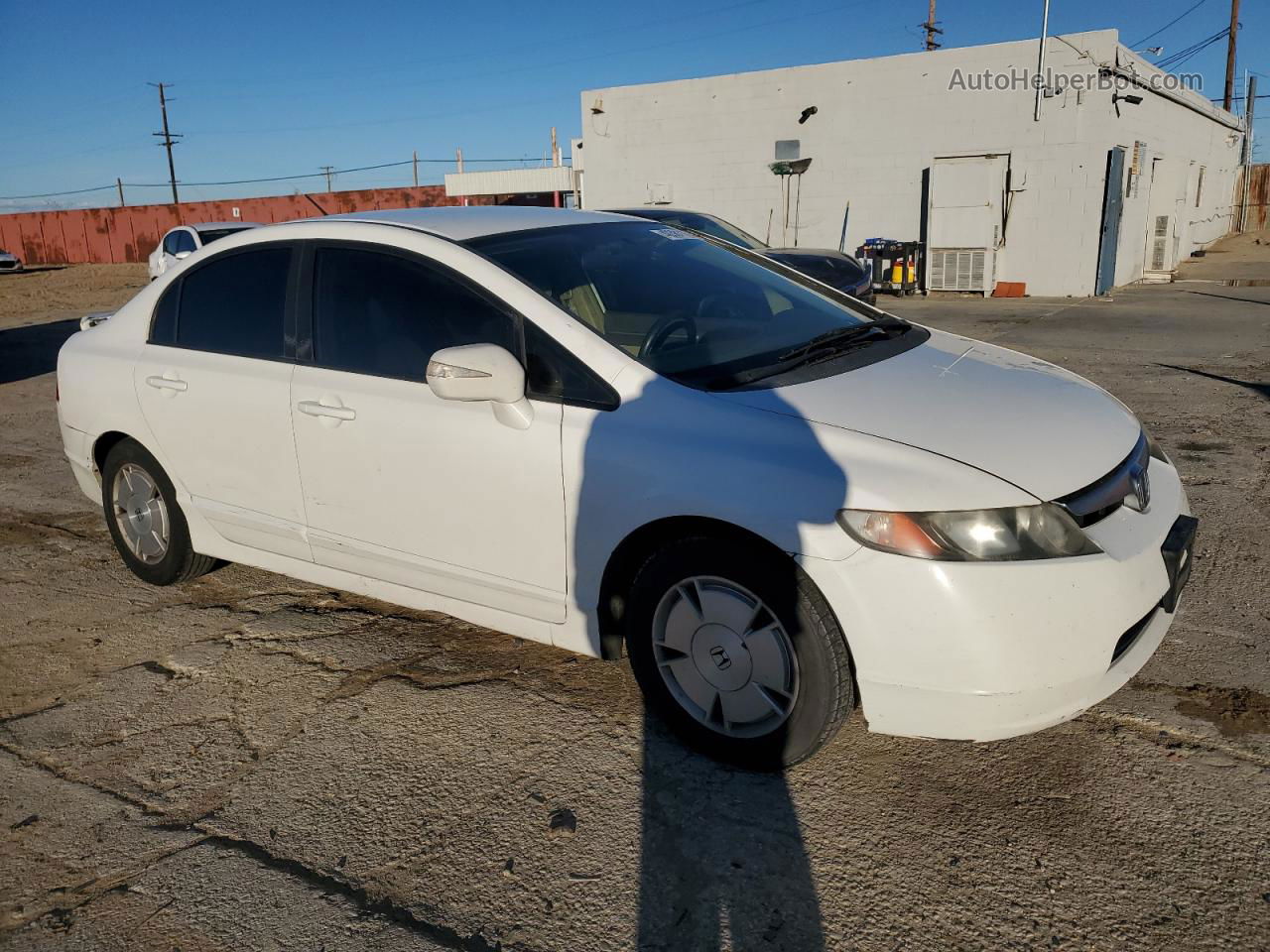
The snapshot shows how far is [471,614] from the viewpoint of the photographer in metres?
3.36

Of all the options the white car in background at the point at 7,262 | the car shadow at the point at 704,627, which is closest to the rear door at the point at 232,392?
the car shadow at the point at 704,627

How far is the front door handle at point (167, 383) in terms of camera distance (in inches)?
157

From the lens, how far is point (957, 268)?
18266 mm

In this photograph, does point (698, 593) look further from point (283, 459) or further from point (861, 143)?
point (861, 143)

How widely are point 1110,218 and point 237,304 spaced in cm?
1718

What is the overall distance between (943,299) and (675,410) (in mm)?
16559

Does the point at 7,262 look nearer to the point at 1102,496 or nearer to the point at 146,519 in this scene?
the point at 146,519

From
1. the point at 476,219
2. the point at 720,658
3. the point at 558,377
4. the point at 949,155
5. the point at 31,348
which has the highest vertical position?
the point at 949,155

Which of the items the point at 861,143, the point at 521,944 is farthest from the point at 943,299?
the point at 521,944

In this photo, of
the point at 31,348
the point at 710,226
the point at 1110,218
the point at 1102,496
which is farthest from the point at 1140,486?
the point at 1110,218

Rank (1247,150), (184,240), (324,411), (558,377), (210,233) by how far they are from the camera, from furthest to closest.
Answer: (1247,150) → (184,240) → (210,233) → (324,411) → (558,377)

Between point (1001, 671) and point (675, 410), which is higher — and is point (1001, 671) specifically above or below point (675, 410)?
below

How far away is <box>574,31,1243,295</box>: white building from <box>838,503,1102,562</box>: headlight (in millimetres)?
16930

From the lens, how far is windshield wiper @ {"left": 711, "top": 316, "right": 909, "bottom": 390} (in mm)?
3010
